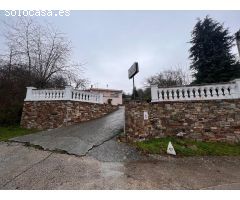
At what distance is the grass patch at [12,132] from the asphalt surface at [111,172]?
2285 millimetres

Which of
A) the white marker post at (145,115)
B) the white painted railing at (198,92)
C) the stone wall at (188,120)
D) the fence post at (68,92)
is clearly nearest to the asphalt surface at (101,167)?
the stone wall at (188,120)

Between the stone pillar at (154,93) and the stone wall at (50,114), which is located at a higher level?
the stone pillar at (154,93)

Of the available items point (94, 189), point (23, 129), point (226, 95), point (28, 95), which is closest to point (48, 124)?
point (23, 129)

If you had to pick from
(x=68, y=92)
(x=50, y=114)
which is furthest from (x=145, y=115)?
(x=50, y=114)

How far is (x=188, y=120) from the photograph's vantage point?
7.33 metres

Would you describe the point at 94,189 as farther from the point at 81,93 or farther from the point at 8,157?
the point at 81,93

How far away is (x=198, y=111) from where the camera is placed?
732 cm

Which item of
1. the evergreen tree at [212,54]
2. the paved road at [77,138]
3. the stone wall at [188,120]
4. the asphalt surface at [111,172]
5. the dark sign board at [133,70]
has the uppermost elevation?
the evergreen tree at [212,54]

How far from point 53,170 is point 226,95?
22.0ft

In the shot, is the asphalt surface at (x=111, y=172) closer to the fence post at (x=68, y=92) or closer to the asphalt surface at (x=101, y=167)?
the asphalt surface at (x=101, y=167)

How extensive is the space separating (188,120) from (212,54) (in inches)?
324

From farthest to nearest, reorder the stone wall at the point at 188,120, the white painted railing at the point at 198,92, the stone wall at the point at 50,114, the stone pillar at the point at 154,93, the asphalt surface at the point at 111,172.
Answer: the stone wall at the point at 50,114 → the stone pillar at the point at 154,93 → the white painted railing at the point at 198,92 → the stone wall at the point at 188,120 → the asphalt surface at the point at 111,172

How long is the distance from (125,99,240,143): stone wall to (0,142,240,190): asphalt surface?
4.52 feet

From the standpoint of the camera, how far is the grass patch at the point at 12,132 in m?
8.22
